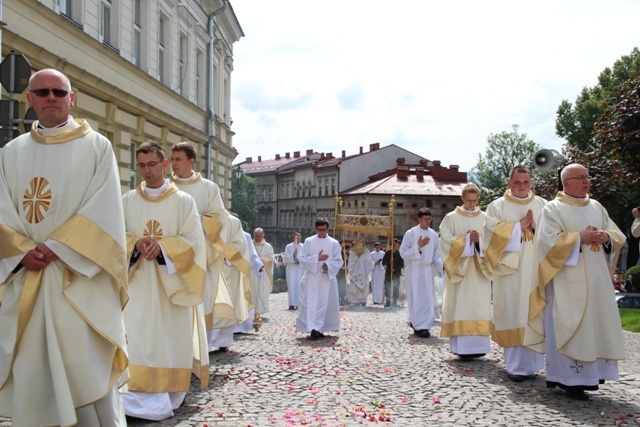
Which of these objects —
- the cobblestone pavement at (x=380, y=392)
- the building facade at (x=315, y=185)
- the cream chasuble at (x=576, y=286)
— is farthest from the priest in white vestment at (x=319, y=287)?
the building facade at (x=315, y=185)

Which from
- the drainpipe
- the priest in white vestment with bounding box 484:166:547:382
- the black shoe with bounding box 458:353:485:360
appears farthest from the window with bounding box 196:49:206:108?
the priest in white vestment with bounding box 484:166:547:382

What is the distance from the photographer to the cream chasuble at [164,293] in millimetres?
6664

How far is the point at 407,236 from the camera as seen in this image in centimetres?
1495

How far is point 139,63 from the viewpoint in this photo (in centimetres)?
2248

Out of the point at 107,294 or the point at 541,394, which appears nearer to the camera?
the point at 107,294

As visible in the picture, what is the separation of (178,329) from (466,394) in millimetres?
3040

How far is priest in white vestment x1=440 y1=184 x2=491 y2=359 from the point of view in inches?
417

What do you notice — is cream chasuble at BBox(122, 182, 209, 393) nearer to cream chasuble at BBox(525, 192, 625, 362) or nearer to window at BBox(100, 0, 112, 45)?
cream chasuble at BBox(525, 192, 625, 362)

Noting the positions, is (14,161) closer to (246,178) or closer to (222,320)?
(222,320)

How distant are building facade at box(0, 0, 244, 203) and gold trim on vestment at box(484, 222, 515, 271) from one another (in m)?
8.64

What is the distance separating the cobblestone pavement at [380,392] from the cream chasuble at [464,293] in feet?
1.49

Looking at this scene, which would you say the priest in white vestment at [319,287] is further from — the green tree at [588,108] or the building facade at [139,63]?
the green tree at [588,108]

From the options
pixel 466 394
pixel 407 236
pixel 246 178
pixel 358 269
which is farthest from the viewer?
pixel 246 178

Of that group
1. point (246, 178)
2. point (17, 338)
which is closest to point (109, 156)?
point (17, 338)
